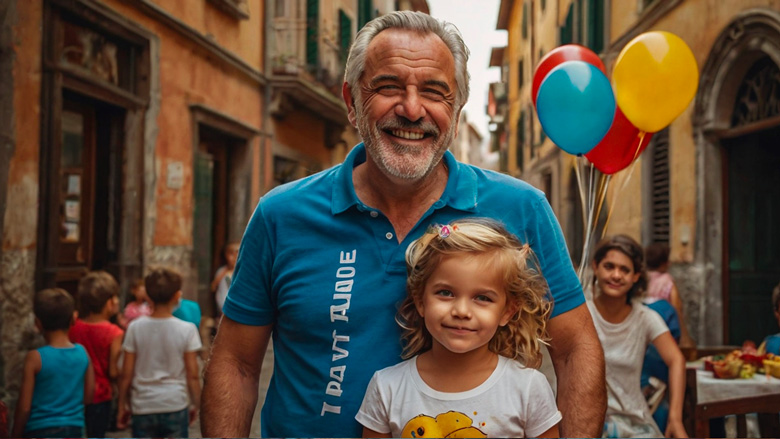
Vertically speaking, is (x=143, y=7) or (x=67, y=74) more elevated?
(x=143, y=7)

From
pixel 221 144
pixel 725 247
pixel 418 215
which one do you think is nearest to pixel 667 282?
pixel 725 247

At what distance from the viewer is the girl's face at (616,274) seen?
14.3 ft

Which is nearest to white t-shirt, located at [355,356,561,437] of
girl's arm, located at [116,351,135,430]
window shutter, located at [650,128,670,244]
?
girl's arm, located at [116,351,135,430]

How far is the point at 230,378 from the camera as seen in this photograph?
2367 millimetres

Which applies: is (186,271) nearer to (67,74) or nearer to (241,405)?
(67,74)

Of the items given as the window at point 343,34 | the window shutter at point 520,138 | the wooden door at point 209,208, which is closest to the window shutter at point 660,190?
the wooden door at point 209,208

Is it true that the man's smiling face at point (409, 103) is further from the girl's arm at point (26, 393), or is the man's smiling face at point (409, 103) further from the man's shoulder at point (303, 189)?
the girl's arm at point (26, 393)

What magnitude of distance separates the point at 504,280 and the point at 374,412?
1.55 feet

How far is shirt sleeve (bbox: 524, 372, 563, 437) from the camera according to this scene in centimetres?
208

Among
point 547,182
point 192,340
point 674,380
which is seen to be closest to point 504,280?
point 674,380

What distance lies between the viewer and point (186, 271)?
30.4 ft

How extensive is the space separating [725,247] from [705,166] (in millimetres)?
922

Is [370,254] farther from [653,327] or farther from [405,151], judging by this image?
[653,327]

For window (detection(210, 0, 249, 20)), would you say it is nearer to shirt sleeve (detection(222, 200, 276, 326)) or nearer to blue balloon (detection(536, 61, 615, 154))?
blue balloon (detection(536, 61, 615, 154))
